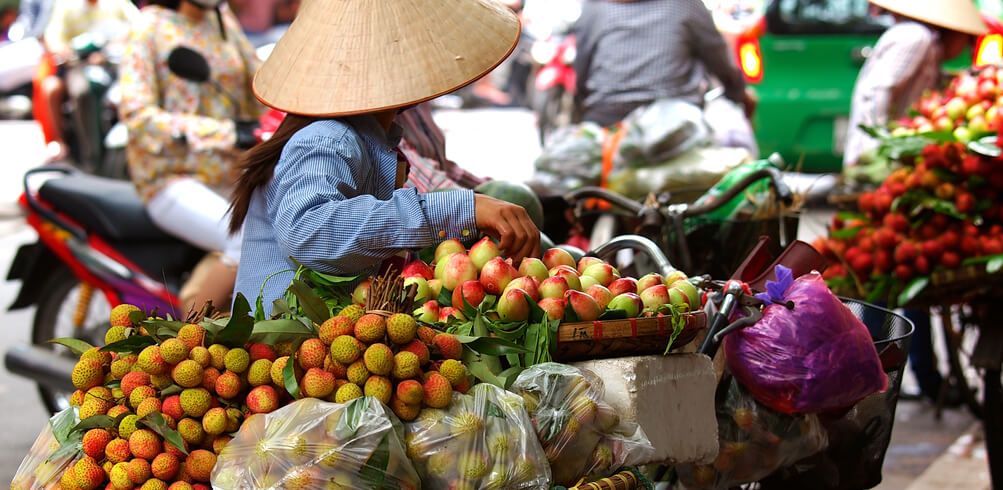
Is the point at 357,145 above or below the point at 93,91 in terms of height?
above

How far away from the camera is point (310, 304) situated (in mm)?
2285

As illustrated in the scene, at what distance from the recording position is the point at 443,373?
2.15m

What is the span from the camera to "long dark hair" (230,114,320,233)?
110 inches

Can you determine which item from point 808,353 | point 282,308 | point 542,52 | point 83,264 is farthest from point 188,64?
point 542,52

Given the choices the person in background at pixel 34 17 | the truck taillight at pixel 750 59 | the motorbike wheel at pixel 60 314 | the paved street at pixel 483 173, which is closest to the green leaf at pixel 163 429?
the paved street at pixel 483 173

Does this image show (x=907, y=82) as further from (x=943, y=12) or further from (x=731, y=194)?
(x=731, y=194)

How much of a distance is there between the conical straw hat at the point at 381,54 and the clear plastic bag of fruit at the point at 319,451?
2.78 feet

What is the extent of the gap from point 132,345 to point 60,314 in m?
3.72

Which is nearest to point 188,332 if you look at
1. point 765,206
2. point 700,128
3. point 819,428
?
point 819,428

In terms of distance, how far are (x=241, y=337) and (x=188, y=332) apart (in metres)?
0.09

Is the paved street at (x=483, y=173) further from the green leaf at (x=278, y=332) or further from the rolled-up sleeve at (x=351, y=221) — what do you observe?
the green leaf at (x=278, y=332)

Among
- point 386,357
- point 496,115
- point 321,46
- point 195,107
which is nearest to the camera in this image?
point 386,357

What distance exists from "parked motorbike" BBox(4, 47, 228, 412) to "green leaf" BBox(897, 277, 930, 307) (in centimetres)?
281

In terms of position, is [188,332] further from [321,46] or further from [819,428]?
[819,428]
